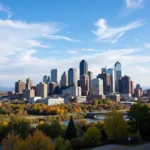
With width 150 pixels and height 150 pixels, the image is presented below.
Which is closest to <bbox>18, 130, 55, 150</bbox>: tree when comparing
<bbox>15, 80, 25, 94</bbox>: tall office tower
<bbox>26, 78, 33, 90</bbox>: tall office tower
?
<bbox>15, 80, 25, 94</bbox>: tall office tower

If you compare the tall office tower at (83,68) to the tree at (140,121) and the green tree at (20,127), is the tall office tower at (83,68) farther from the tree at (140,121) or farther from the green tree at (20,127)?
the tree at (140,121)

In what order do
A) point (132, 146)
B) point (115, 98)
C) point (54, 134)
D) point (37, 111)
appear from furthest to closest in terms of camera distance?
1. point (115, 98)
2. point (37, 111)
3. point (54, 134)
4. point (132, 146)

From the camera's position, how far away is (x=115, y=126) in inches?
810

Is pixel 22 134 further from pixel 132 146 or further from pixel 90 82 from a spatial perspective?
pixel 90 82

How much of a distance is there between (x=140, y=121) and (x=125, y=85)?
139709 millimetres

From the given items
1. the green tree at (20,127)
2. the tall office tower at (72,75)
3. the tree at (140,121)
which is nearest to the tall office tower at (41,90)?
the tall office tower at (72,75)

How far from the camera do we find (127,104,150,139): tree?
19828mm

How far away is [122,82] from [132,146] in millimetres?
146209

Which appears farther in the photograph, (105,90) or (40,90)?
(105,90)

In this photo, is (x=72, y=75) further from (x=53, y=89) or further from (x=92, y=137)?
(x=92, y=137)

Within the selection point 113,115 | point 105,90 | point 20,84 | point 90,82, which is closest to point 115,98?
point 90,82

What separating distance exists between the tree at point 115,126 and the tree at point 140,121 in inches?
21.2

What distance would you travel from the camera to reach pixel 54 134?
101ft

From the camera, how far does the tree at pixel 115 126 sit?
66.0 ft
